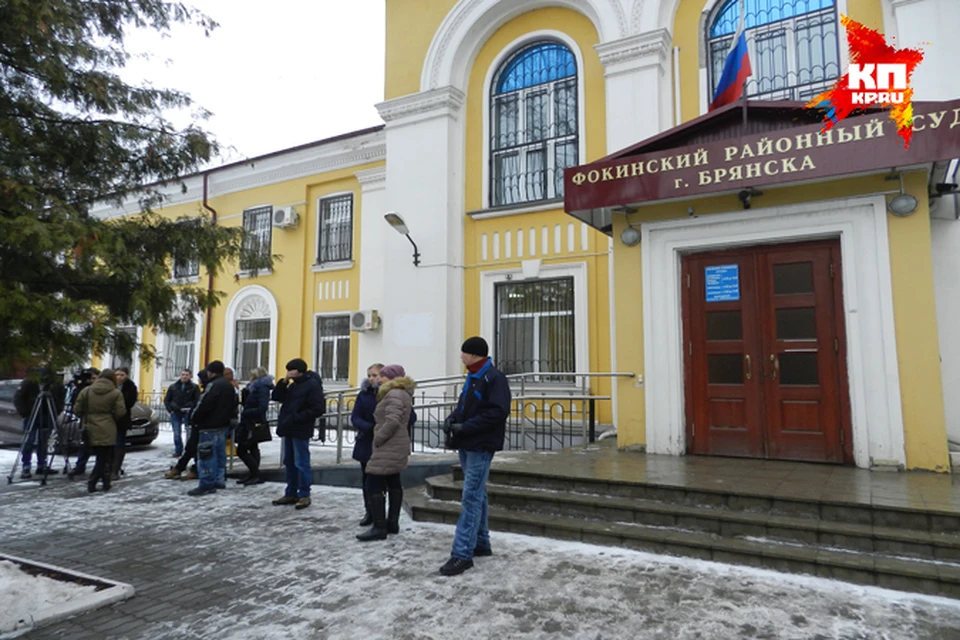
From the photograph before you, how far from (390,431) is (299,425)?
191 cm

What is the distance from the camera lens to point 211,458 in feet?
26.1

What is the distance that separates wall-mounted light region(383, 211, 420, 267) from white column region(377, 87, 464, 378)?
0.41ft

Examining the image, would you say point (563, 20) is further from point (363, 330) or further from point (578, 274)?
point (363, 330)

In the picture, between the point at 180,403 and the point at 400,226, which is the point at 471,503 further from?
the point at 180,403

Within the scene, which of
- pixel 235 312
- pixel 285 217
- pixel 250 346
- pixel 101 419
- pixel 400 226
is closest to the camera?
pixel 101 419

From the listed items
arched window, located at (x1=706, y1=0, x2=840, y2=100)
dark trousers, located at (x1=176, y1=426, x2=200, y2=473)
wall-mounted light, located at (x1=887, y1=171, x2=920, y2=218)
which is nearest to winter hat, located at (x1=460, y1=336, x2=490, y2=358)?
wall-mounted light, located at (x1=887, y1=171, x2=920, y2=218)

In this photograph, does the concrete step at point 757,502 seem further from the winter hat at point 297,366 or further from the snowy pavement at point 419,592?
the winter hat at point 297,366

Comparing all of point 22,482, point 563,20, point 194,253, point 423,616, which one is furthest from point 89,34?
point 563,20

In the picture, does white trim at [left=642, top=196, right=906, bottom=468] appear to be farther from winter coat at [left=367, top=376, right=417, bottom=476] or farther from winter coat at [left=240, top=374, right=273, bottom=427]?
winter coat at [left=240, top=374, right=273, bottom=427]

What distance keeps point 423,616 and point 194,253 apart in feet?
11.8

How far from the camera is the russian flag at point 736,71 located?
7.94 meters

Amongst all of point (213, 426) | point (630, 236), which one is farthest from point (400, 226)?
point (213, 426)

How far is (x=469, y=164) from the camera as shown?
40.5 feet

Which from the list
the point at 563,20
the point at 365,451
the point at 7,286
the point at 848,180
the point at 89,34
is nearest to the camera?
the point at 7,286
